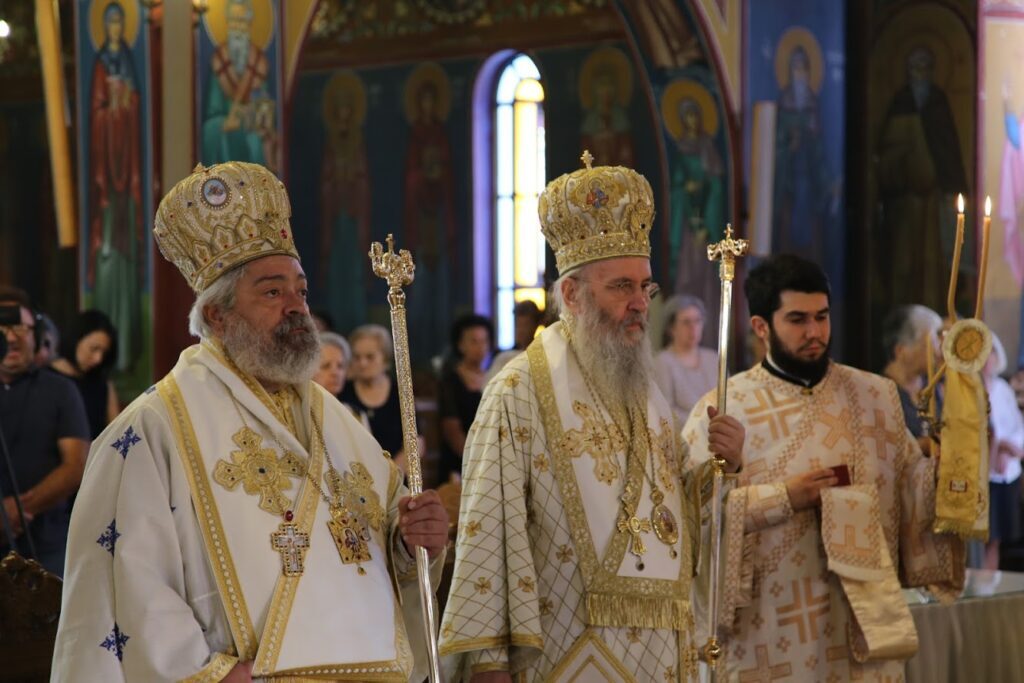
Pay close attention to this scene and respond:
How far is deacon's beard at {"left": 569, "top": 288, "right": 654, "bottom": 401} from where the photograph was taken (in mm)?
4344

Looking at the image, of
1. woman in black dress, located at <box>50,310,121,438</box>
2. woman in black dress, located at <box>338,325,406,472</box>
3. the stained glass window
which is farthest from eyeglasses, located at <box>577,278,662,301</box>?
the stained glass window

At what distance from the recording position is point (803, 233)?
11758 mm

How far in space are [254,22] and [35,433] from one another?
11.0ft

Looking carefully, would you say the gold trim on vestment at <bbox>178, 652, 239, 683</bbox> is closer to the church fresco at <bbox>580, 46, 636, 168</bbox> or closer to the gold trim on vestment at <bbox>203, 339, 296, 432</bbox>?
the gold trim on vestment at <bbox>203, 339, 296, 432</bbox>

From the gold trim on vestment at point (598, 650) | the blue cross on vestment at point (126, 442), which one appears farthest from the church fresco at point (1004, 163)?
the blue cross on vestment at point (126, 442)

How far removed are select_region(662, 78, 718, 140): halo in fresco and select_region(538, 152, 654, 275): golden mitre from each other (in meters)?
6.80

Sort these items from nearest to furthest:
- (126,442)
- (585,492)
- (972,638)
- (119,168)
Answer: (126,442) < (585,492) < (972,638) < (119,168)

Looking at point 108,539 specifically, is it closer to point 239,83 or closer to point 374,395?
point 374,395

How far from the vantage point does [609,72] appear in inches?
571

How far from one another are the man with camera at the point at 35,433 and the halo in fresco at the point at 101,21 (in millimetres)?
2783

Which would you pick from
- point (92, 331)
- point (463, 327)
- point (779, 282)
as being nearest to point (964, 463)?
point (779, 282)

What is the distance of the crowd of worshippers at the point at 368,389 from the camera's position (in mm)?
5949

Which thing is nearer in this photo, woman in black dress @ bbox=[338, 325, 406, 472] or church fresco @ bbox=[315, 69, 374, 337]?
woman in black dress @ bbox=[338, 325, 406, 472]

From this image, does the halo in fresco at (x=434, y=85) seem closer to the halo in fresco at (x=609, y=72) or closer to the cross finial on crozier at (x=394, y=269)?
the halo in fresco at (x=609, y=72)
